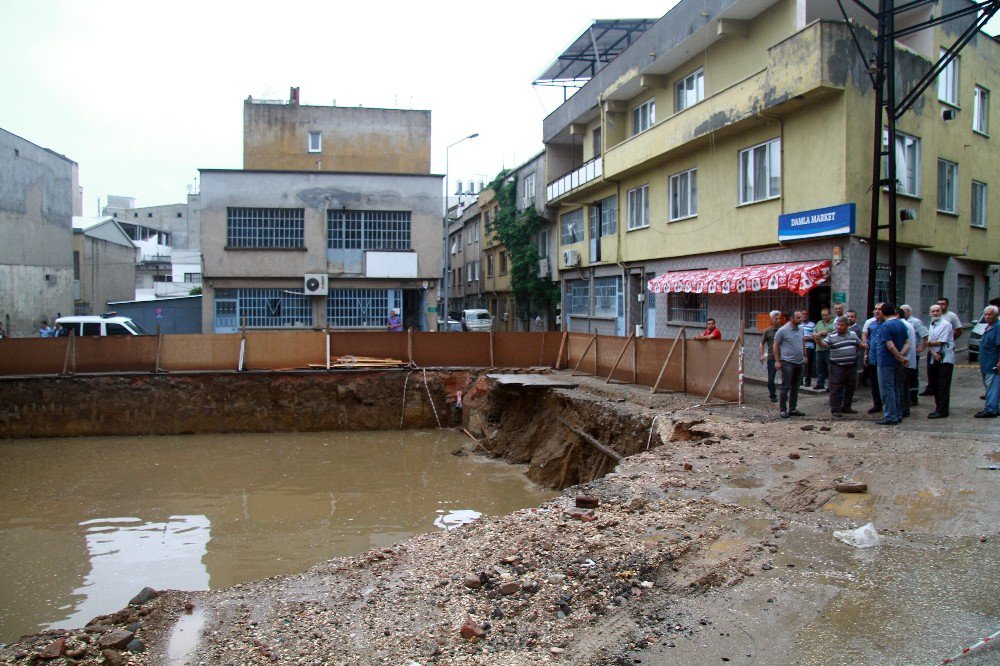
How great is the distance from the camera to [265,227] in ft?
90.0

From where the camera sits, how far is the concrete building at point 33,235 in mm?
26781

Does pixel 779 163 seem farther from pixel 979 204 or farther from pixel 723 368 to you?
pixel 979 204

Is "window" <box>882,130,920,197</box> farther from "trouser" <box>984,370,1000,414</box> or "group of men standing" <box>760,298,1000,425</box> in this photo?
"trouser" <box>984,370,1000,414</box>

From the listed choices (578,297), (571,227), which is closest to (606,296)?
(578,297)

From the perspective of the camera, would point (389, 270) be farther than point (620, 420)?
Yes

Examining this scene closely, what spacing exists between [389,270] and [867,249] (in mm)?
18002

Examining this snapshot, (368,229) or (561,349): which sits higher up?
(368,229)

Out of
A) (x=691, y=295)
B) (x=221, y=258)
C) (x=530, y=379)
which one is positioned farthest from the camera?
(x=221, y=258)

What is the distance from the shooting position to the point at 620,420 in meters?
12.8

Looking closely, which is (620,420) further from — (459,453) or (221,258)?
(221,258)

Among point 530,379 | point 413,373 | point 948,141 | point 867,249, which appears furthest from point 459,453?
point 948,141

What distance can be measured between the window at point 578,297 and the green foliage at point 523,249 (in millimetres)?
1569

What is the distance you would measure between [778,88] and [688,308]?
7241 mm

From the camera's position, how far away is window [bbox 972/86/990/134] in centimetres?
1861
